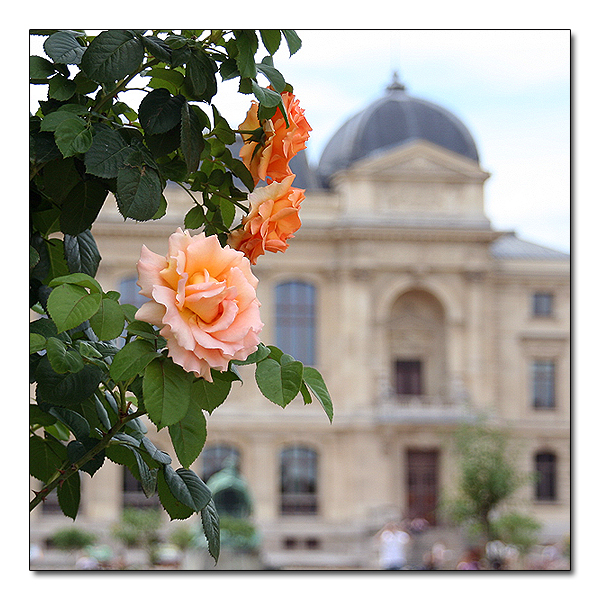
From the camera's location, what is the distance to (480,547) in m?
24.2

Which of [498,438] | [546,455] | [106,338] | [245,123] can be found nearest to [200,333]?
[106,338]

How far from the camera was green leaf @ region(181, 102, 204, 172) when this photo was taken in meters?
1.45

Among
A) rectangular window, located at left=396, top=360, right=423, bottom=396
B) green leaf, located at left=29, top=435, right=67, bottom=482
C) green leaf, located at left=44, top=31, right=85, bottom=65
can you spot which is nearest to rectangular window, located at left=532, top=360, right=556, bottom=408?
rectangular window, located at left=396, top=360, right=423, bottom=396

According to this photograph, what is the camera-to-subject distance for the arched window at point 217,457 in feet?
83.9

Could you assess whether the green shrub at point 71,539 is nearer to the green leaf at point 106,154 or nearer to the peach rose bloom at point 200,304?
the green leaf at point 106,154

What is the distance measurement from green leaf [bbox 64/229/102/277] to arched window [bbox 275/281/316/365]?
24195 millimetres

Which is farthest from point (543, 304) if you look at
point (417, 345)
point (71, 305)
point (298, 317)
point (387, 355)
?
point (71, 305)

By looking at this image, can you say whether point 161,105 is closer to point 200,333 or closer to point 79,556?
point 200,333

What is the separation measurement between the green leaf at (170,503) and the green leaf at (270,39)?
635mm

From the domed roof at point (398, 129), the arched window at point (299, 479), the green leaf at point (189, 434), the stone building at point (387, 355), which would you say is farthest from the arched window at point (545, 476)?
the green leaf at point (189, 434)

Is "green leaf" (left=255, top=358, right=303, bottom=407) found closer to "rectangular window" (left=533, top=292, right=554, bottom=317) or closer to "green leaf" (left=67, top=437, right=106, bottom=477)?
"green leaf" (left=67, top=437, right=106, bottom=477)

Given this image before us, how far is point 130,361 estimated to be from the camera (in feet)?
4.16

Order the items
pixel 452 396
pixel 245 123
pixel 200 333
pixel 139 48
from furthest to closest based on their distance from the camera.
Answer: pixel 452 396, pixel 245 123, pixel 139 48, pixel 200 333

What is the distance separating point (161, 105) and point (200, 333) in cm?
39
